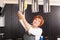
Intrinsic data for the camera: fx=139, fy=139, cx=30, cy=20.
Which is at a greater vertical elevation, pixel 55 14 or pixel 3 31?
pixel 55 14

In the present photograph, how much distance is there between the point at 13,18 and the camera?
2.77 m

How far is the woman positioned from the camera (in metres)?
2.71

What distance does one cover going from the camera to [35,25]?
277 cm

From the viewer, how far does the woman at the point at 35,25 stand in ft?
8.89

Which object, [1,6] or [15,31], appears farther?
[15,31]

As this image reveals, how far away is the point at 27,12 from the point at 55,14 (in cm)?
61

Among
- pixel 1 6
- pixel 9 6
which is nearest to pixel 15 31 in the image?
pixel 9 6

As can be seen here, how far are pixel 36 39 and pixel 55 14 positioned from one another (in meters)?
0.69

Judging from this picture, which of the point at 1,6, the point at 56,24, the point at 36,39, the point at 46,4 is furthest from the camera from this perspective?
the point at 56,24

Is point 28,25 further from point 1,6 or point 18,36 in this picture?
point 1,6

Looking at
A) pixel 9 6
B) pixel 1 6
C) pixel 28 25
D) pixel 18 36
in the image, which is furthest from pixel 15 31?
pixel 1 6

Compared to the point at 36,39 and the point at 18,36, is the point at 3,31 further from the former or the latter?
the point at 36,39

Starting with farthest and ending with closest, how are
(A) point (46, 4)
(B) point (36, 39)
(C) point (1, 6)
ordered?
(B) point (36, 39) < (C) point (1, 6) < (A) point (46, 4)

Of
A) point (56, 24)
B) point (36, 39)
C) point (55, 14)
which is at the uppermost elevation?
point (55, 14)
